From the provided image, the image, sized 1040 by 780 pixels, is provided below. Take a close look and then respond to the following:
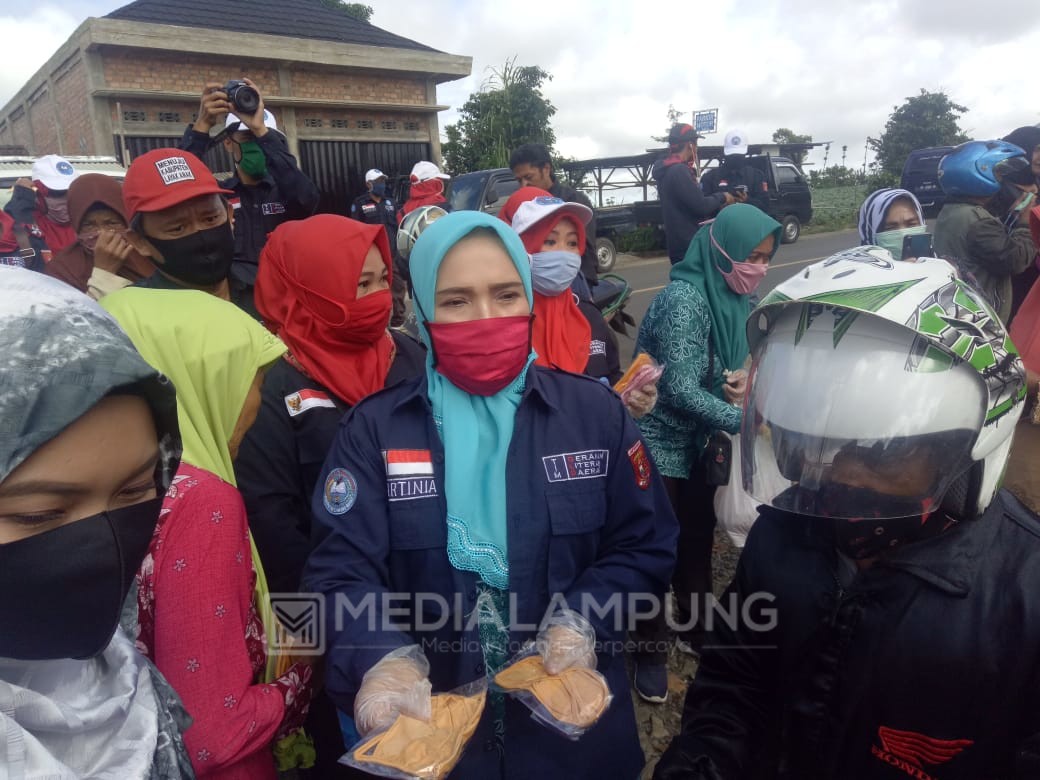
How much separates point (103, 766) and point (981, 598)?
149 centimetres

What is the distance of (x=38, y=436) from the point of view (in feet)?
2.98

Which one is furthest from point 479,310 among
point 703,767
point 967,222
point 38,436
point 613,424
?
point 967,222

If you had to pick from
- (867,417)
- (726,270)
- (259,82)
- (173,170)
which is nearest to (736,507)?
(726,270)

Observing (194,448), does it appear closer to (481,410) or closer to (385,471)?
(385,471)

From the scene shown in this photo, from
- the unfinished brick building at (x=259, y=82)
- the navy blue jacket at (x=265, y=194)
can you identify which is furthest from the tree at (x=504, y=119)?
the navy blue jacket at (x=265, y=194)

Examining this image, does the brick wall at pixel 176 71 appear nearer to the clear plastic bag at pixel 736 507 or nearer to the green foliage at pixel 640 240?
the green foliage at pixel 640 240

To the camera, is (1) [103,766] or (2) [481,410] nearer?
(1) [103,766]

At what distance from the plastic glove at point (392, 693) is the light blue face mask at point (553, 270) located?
1.89m

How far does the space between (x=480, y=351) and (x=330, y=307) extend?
858 mm

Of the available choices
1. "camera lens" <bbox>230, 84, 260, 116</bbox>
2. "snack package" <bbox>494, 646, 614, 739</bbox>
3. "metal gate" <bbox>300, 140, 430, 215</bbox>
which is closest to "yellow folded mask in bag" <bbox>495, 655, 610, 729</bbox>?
"snack package" <bbox>494, 646, 614, 739</bbox>

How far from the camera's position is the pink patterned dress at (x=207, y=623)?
4.42 feet

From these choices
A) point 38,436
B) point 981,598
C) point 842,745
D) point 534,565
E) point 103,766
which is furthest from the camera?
point 534,565

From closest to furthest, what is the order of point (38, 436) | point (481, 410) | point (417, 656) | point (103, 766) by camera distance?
point (38, 436) < point (103, 766) < point (417, 656) < point (481, 410)

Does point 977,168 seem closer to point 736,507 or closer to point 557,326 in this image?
point 736,507
